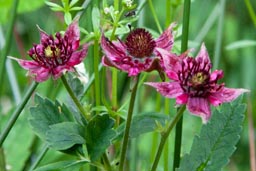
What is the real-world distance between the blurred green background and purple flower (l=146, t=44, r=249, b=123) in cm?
26

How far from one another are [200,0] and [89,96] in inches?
47.3

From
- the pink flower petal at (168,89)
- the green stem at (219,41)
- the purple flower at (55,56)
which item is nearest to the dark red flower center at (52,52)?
the purple flower at (55,56)

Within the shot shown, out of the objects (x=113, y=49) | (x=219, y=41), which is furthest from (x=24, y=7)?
(x=113, y=49)

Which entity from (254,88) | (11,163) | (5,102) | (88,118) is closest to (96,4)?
(88,118)

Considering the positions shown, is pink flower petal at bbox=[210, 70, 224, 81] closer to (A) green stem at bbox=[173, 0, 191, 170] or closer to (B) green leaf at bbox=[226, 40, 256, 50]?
(A) green stem at bbox=[173, 0, 191, 170]

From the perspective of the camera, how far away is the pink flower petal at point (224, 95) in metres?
0.67

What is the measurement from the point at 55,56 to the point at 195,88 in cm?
15

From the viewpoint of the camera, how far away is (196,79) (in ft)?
2.24

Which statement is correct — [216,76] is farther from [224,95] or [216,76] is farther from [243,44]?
[243,44]

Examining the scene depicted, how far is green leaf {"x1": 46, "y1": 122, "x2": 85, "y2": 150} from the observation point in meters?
0.73

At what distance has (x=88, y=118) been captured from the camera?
76 centimetres

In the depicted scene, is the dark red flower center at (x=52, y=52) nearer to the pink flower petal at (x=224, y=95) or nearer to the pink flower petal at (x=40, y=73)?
the pink flower petal at (x=40, y=73)

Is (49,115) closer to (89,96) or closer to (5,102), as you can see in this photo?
(89,96)

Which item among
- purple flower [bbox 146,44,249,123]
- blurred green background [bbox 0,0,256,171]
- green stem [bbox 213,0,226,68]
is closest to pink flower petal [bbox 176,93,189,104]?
purple flower [bbox 146,44,249,123]
